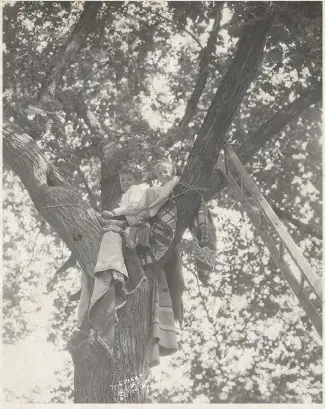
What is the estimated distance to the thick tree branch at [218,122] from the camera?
4.78m

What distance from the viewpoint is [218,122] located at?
486 centimetres

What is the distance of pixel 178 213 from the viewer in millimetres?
4766

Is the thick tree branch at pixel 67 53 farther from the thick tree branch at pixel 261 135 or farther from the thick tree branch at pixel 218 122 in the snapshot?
the thick tree branch at pixel 261 135

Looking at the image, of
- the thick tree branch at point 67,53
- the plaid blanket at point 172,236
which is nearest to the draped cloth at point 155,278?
the plaid blanket at point 172,236

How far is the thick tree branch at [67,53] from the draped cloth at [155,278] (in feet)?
7.08

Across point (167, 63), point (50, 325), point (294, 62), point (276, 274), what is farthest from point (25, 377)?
point (294, 62)

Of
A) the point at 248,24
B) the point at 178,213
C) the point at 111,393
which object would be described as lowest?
the point at 111,393

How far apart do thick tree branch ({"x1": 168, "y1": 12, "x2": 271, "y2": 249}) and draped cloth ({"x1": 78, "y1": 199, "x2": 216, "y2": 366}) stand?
139mm

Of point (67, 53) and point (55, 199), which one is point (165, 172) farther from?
point (67, 53)

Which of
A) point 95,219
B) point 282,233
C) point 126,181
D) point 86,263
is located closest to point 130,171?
point 126,181

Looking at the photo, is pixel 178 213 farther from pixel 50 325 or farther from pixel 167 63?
pixel 50 325

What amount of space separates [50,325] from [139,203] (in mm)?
5934

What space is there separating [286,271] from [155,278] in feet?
3.96

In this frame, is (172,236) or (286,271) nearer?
(286,271)
